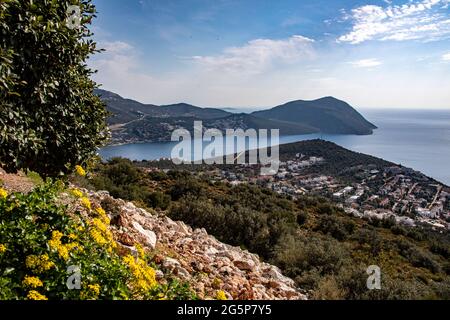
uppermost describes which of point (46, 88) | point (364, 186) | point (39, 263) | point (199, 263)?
point (46, 88)

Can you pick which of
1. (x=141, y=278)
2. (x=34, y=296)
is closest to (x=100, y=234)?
(x=141, y=278)

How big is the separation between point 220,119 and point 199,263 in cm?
8898

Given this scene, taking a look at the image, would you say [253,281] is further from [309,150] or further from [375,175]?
[309,150]

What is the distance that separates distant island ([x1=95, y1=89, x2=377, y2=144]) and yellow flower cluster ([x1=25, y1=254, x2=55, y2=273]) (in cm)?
2271

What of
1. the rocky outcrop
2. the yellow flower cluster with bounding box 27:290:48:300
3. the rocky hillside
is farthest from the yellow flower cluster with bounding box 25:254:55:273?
the rocky outcrop

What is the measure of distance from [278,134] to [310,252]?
105m

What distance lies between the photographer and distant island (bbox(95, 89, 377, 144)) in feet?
260

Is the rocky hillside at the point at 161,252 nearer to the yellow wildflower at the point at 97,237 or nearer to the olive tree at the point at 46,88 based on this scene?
the yellow wildflower at the point at 97,237

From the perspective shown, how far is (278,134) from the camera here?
11175 centimetres

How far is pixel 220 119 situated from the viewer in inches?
3701

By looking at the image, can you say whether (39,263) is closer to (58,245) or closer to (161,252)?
(58,245)

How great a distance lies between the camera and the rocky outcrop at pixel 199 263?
5026 millimetres

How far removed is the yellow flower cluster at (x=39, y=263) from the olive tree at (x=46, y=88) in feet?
5.57

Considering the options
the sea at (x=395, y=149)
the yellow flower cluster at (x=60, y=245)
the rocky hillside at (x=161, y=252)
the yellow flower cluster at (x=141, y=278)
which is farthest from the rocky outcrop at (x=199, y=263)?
the sea at (x=395, y=149)
